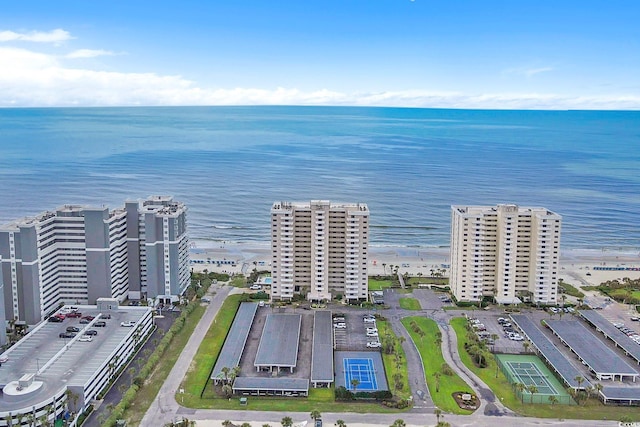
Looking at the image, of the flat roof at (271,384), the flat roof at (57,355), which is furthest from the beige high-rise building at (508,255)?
the flat roof at (57,355)

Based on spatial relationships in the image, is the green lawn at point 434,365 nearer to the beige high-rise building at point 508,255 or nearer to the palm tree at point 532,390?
the palm tree at point 532,390

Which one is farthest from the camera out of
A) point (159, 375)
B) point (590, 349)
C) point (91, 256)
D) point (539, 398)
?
point (91, 256)

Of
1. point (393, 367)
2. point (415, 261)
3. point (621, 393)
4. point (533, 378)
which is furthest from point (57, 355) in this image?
point (415, 261)

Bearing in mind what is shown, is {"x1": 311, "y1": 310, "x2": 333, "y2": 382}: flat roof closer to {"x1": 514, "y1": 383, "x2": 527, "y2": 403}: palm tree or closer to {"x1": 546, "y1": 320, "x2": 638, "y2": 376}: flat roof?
{"x1": 514, "y1": 383, "x2": 527, "y2": 403}: palm tree

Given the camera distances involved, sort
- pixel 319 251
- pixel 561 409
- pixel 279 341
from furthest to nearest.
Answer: pixel 319 251 < pixel 279 341 < pixel 561 409

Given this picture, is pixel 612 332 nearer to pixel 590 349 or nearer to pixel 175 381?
pixel 590 349

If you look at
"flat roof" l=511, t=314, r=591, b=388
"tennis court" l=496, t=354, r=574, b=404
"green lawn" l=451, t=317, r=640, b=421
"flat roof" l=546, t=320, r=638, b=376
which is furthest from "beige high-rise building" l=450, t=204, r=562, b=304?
"green lawn" l=451, t=317, r=640, b=421
